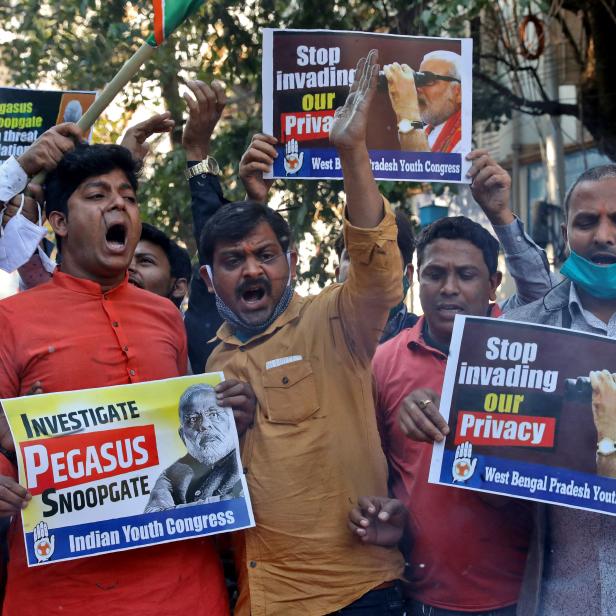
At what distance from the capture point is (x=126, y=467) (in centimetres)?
286

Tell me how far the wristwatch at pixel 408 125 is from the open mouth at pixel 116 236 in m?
1.08

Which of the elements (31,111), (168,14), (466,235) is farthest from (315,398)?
(31,111)

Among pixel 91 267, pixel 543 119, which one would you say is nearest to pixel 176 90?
pixel 543 119

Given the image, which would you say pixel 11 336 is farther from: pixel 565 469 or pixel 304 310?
pixel 565 469

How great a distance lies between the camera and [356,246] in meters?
2.86

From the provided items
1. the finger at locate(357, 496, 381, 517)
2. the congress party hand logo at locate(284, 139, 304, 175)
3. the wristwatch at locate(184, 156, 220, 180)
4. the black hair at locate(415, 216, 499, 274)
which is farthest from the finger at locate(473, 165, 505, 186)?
the finger at locate(357, 496, 381, 517)

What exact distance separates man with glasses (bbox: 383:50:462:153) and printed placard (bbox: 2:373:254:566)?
3.85ft

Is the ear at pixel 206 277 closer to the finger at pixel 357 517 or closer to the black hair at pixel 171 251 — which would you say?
the finger at pixel 357 517

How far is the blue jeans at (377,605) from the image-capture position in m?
2.88

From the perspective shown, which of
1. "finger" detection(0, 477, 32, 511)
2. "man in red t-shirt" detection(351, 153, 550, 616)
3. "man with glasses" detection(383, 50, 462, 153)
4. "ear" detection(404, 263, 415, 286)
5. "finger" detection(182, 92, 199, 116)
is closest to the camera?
"finger" detection(0, 477, 32, 511)

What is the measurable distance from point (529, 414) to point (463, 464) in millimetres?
241

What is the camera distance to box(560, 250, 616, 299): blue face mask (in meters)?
3.00

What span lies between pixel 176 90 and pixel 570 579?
6888 millimetres

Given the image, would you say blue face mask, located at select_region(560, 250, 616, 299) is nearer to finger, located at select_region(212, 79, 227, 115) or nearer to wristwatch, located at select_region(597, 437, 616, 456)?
wristwatch, located at select_region(597, 437, 616, 456)
